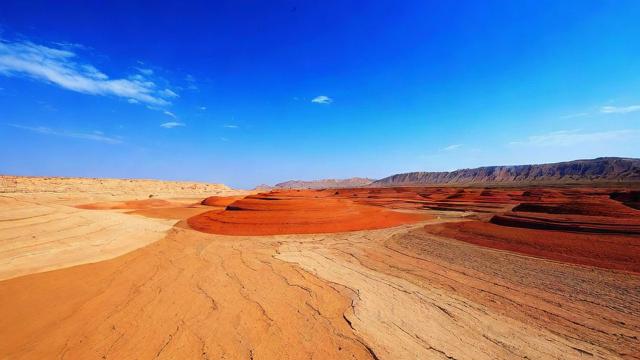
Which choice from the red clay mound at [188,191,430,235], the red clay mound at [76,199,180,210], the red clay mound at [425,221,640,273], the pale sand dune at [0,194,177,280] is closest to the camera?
the pale sand dune at [0,194,177,280]

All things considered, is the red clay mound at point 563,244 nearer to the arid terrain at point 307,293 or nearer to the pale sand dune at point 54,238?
the arid terrain at point 307,293

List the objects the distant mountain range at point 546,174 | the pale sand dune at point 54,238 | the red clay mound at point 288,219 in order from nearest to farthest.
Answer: the pale sand dune at point 54,238, the red clay mound at point 288,219, the distant mountain range at point 546,174

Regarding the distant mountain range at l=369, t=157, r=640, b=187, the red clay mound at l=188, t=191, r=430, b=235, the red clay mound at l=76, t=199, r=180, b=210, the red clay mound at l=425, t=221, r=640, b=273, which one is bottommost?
the red clay mound at l=425, t=221, r=640, b=273

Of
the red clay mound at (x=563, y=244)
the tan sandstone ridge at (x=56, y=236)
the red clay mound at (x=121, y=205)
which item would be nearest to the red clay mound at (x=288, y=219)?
the tan sandstone ridge at (x=56, y=236)

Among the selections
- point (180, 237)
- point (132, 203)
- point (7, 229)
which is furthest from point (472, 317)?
point (132, 203)

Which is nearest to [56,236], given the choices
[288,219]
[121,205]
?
[288,219]

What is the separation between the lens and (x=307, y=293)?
6.34 metres

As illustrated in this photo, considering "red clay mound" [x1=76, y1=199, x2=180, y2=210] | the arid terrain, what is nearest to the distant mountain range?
the arid terrain

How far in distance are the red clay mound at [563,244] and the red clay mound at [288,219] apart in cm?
443

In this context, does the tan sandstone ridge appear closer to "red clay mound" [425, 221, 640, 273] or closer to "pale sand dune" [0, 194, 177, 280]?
"pale sand dune" [0, 194, 177, 280]

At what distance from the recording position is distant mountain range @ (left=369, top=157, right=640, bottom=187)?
313ft

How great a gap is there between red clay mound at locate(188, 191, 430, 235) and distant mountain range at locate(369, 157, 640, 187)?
3941 inches

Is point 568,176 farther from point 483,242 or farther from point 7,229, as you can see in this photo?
point 7,229

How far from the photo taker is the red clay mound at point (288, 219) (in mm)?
15062
